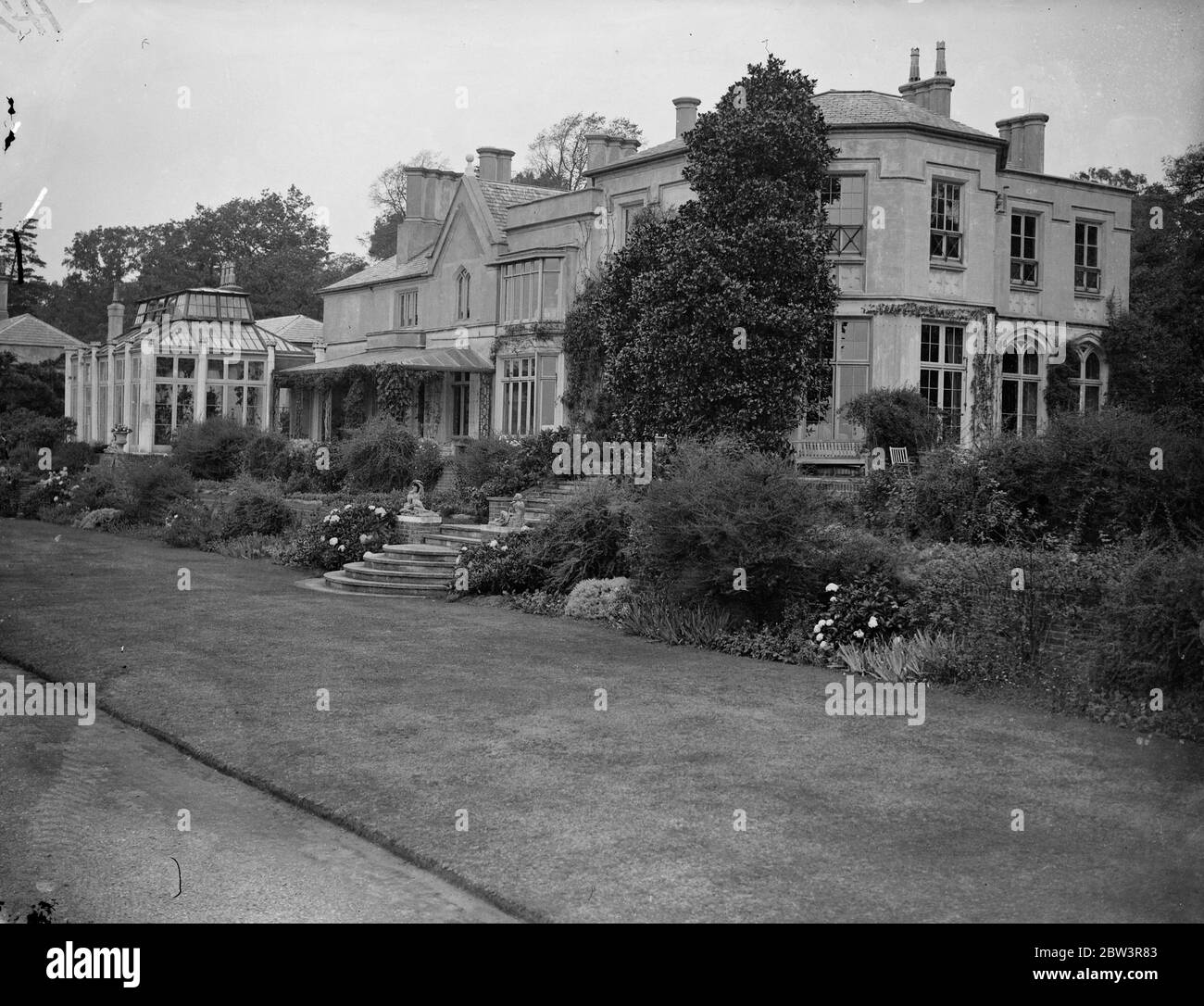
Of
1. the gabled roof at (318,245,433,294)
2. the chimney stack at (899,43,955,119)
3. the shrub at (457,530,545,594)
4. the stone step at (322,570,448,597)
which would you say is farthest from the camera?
the gabled roof at (318,245,433,294)

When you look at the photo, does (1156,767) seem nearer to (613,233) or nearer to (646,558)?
(646,558)

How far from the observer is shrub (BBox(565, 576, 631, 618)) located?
615 inches

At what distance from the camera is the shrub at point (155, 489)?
27484mm

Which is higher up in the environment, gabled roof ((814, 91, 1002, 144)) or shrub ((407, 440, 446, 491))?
gabled roof ((814, 91, 1002, 144))

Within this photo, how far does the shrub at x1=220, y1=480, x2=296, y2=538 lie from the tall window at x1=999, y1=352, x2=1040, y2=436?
15.5 meters

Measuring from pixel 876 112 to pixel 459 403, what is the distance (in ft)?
49.3

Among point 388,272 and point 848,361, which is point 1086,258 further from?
point 388,272

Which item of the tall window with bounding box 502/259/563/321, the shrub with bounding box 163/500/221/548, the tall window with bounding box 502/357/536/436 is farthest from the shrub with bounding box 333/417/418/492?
the tall window with bounding box 502/259/563/321

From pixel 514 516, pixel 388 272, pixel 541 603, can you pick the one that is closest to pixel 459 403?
pixel 388 272

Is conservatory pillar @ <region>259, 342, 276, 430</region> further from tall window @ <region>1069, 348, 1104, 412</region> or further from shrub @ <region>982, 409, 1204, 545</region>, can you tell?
shrub @ <region>982, 409, 1204, 545</region>

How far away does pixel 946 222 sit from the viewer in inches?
1003

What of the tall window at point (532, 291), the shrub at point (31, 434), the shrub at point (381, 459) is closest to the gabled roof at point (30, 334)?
the shrub at point (31, 434)
